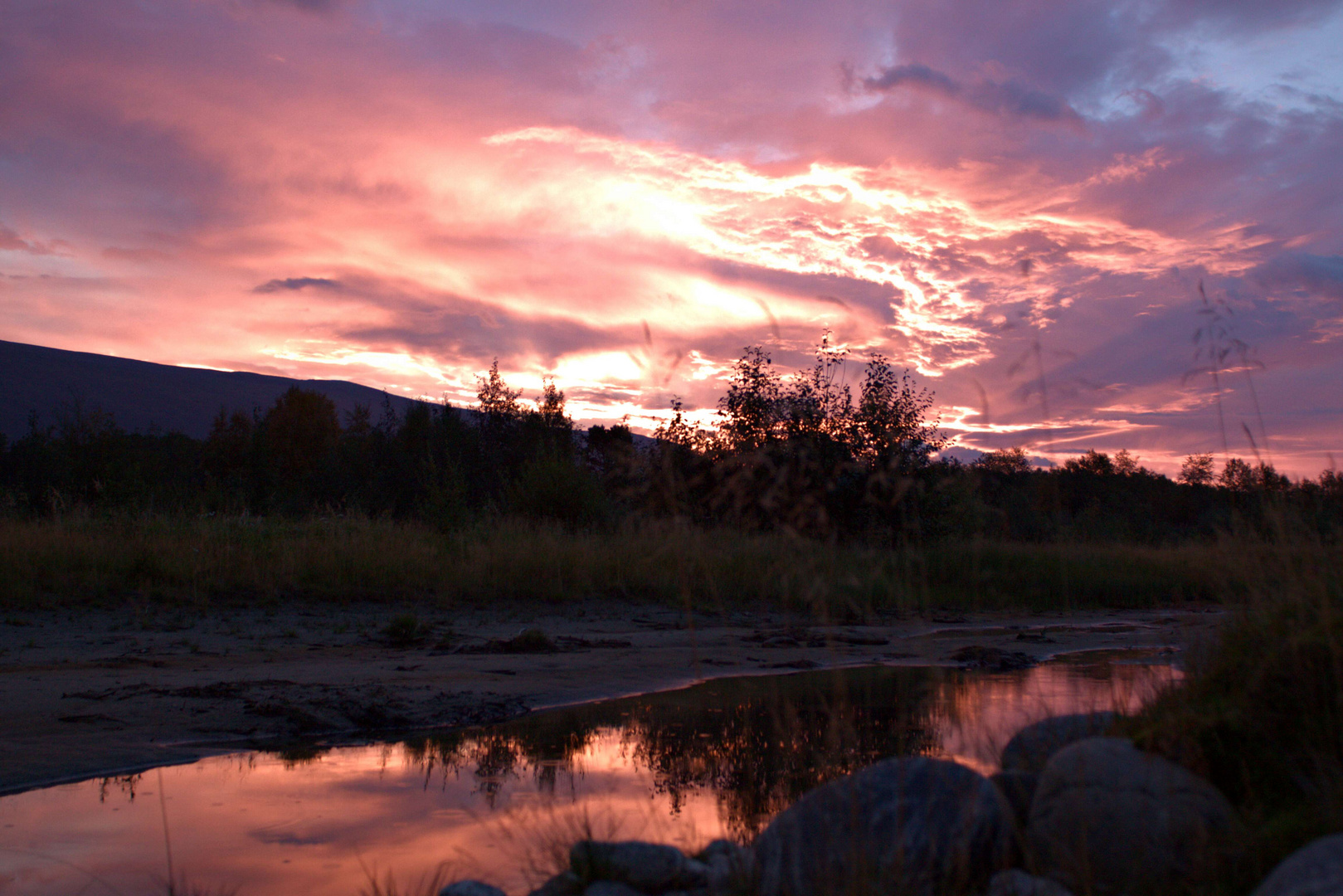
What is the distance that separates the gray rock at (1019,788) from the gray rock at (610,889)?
64.0 inches

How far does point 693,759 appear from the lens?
565 cm

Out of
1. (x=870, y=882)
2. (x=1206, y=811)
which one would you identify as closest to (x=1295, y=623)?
(x=1206, y=811)

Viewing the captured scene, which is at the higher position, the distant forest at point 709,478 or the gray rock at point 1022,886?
the distant forest at point 709,478

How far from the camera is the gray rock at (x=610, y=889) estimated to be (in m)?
3.15

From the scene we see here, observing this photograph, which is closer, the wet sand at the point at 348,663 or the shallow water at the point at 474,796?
the shallow water at the point at 474,796

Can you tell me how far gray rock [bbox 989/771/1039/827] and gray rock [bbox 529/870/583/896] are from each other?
180 cm

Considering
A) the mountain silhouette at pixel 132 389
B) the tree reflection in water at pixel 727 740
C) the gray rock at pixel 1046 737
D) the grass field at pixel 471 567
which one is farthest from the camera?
the mountain silhouette at pixel 132 389

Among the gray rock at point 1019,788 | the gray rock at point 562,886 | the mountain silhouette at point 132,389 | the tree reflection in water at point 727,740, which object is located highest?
the mountain silhouette at point 132,389

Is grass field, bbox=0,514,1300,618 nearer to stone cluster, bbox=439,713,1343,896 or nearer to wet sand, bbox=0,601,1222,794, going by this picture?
wet sand, bbox=0,601,1222,794

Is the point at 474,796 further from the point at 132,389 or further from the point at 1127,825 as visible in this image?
the point at 132,389

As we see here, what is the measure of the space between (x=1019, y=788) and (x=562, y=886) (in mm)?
2022

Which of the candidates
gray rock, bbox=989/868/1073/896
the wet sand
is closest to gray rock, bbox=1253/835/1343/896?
gray rock, bbox=989/868/1073/896

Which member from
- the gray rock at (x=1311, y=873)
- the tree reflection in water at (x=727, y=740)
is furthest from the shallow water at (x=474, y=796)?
the gray rock at (x=1311, y=873)

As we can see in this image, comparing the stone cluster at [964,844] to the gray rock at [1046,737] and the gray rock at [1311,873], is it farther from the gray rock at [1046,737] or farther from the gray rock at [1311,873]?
the gray rock at [1046,737]
